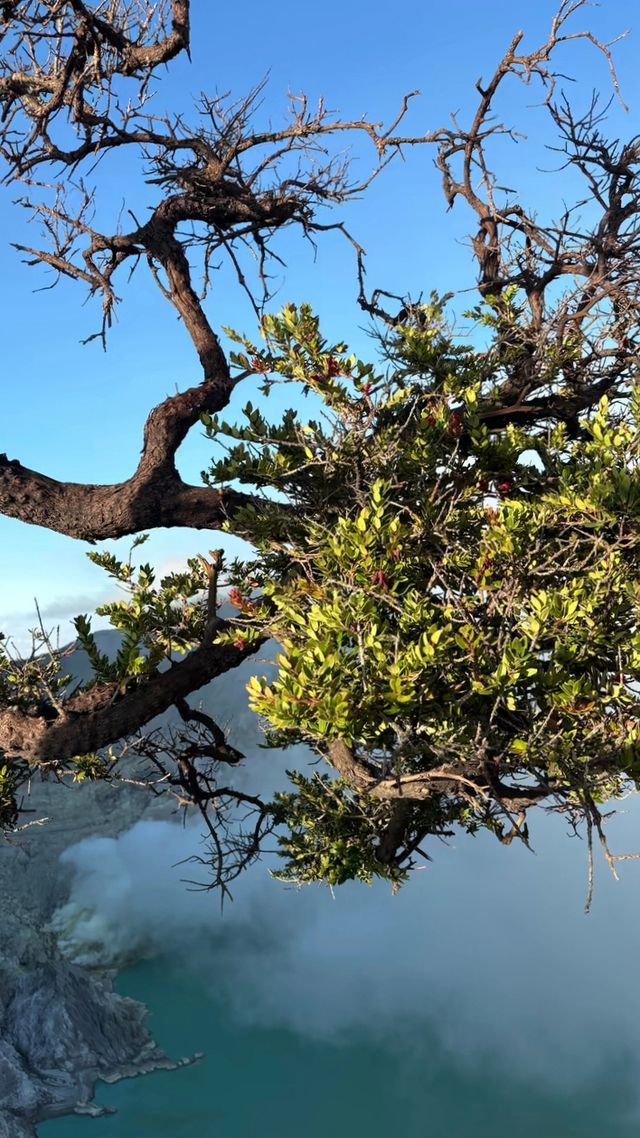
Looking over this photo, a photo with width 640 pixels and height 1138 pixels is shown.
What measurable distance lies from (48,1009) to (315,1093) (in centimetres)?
725

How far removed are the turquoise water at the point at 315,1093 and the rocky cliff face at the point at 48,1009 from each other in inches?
23.9

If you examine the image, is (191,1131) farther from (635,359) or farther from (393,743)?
(635,359)

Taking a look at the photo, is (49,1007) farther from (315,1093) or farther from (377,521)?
(377,521)

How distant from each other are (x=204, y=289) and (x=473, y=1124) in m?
22.6

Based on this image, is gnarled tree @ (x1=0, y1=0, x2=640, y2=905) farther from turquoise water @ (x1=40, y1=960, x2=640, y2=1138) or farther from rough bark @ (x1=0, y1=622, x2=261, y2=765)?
turquoise water @ (x1=40, y1=960, x2=640, y2=1138)

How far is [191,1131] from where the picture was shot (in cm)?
2006

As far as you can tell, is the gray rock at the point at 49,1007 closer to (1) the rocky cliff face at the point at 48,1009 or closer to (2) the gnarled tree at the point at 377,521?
(1) the rocky cliff face at the point at 48,1009

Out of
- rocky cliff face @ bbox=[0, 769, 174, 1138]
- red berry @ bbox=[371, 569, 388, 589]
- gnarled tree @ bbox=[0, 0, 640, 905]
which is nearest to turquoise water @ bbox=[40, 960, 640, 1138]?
rocky cliff face @ bbox=[0, 769, 174, 1138]

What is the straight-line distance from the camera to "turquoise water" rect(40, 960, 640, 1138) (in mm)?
20531

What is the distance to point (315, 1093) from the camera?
870 inches

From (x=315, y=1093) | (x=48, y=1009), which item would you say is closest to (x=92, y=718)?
(x=48, y=1009)

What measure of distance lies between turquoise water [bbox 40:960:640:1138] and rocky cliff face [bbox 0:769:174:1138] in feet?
1.99

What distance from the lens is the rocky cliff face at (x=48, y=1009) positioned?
20.0 meters

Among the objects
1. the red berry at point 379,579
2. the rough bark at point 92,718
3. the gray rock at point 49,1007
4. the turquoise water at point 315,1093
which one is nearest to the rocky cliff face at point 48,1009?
the gray rock at point 49,1007
